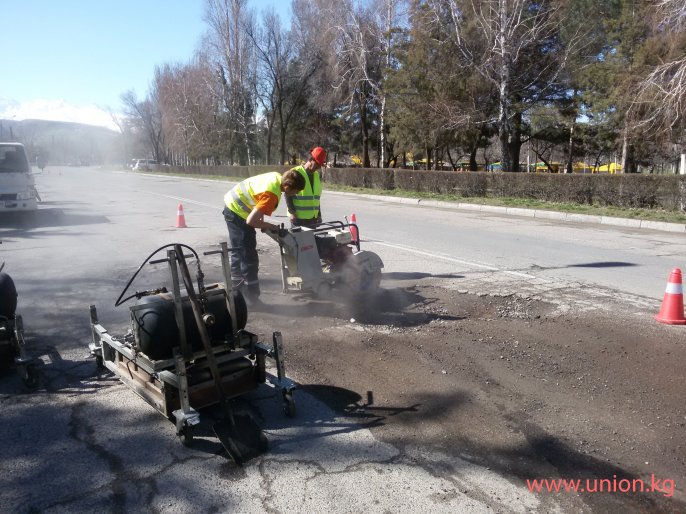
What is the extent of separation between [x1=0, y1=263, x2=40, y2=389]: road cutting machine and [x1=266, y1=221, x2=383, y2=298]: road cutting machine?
2408mm

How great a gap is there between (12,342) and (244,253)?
2458 mm

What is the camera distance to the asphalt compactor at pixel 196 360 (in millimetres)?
3402

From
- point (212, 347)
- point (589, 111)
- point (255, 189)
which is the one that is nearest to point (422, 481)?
point (212, 347)

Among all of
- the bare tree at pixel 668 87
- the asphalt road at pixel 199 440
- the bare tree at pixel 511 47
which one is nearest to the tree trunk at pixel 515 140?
the bare tree at pixel 511 47

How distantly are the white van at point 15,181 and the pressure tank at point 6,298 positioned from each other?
40.7ft

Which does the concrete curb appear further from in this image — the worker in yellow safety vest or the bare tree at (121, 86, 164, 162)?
the bare tree at (121, 86, 164, 162)

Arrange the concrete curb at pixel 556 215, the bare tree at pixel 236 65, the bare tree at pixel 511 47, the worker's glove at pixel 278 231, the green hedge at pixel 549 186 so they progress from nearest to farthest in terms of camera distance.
A: the worker's glove at pixel 278 231 → the concrete curb at pixel 556 215 → the green hedge at pixel 549 186 → the bare tree at pixel 511 47 → the bare tree at pixel 236 65

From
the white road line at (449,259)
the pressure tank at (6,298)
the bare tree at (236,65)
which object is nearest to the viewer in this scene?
the pressure tank at (6,298)

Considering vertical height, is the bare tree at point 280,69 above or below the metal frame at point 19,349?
above

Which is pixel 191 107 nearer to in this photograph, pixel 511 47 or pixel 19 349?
pixel 511 47

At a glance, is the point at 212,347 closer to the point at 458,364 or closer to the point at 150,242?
the point at 458,364

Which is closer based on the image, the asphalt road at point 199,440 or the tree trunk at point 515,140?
the asphalt road at point 199,440

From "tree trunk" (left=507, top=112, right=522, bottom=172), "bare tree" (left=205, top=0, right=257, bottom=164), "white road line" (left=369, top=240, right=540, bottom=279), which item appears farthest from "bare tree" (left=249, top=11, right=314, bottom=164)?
"white road line" (left=369, top=240, right=540, bottom=279)

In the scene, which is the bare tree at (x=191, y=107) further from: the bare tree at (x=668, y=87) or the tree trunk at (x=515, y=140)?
the bare tree at (x=668, y=87)
